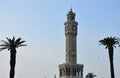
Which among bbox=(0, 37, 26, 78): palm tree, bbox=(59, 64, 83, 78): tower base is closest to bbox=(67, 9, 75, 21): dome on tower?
bbox=(59, 64, 83, 78): tower base

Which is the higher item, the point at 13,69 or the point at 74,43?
the point at 74,43

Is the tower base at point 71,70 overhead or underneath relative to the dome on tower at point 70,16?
underneath

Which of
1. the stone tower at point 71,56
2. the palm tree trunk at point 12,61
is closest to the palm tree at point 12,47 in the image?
the palm tree trunk at point 12,61

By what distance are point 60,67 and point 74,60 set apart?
6.37 metres

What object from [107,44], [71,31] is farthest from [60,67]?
[107,44]

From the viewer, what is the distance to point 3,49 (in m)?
52.3

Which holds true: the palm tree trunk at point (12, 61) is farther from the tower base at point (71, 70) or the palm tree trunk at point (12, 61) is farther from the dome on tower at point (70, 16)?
the dome on tower at point (70, 16)

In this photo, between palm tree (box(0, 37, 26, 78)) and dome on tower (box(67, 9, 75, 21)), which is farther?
dome on tower (box(67, 9, 75, 21))

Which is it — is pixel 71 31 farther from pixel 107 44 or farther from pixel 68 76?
pixel 107 44

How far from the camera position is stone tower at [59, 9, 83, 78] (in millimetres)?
109500

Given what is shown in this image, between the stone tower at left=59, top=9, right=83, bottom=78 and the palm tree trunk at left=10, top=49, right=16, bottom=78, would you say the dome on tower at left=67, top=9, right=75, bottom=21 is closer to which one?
the stone tower at left=59, top=9, right=83, bottom=78

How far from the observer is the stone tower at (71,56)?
4311 inches

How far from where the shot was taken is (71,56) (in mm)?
109688

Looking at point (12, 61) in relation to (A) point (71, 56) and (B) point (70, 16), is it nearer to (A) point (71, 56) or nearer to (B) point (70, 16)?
(A) point (71, 56)
